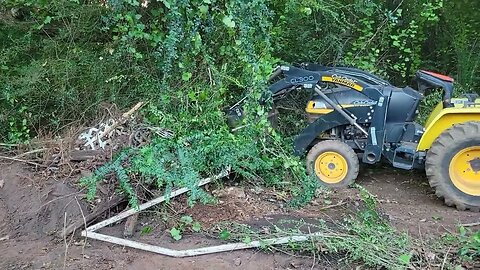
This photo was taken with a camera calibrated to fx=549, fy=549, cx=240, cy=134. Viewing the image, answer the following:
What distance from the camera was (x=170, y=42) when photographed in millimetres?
4805

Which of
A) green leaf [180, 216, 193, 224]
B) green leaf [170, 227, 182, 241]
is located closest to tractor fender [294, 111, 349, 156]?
green leaf [180, 216, 193, 224]

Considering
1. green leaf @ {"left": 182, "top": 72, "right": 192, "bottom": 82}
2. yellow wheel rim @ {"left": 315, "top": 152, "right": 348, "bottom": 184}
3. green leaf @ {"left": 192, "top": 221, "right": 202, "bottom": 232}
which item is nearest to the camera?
green leaf @ {"left": 192, "top": 221, "right": 202, "bottom": 232}

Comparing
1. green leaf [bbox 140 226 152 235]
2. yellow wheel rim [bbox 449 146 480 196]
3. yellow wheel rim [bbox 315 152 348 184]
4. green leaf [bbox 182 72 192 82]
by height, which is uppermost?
yellow wheel rim [bbox 449 146 480 196]

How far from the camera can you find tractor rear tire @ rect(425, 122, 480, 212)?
4.80 metres

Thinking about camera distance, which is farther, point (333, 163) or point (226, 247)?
point (333, 163)

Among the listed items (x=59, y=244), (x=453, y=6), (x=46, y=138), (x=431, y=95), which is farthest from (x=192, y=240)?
(x=453, y=6)

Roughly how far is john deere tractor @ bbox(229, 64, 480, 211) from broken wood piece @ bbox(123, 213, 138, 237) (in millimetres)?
1854

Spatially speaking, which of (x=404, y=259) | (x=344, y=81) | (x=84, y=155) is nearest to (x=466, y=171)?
(x=344, y=81)

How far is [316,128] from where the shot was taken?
5457 millimetres

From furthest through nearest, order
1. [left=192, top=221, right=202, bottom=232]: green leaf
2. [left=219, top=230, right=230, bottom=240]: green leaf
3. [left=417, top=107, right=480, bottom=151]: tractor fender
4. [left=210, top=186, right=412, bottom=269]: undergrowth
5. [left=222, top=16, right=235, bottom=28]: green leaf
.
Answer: [left=417, top=107, right=480, bottom=151]: tractor fender → [left=222, top=16, right=235, bottom=28]: green leaf → [left=192, top=221, right=202, bottom=232]: green leaf → [left=219, top=230, right=230, bottom=240]: green leaf → [left=210, top=186, right=412, bottom=269]: undergrowth

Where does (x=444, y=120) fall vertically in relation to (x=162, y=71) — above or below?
above

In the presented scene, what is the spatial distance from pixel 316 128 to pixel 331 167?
0.41 meters

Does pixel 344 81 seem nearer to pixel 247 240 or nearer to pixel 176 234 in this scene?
pixel 247 240

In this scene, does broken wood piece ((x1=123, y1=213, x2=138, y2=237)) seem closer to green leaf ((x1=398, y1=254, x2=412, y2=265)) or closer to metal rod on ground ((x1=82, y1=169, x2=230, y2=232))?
metal rod on ground ((x1=82, y1=169, x2=230, y2=232))
